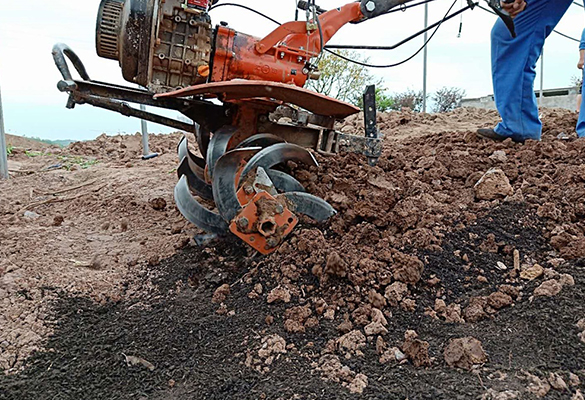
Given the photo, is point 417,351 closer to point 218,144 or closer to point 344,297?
point 344,297

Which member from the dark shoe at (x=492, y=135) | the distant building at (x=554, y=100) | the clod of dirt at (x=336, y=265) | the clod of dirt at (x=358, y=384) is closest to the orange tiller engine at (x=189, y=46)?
the clod of dirt at (x=336, y=265)

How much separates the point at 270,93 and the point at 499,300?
1377 millimetres

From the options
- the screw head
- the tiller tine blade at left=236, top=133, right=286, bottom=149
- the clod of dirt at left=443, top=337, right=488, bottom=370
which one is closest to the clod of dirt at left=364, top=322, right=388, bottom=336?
the clod of dirt at left=443, top=337, right=488, bottom=370

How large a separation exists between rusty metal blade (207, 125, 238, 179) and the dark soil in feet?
2.06

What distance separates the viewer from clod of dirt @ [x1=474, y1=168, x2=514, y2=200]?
105 inches

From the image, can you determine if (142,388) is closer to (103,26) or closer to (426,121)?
(103,26)

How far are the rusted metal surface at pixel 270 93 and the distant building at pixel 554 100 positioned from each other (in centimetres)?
1013

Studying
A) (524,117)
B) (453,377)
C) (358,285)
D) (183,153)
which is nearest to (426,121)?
(524,117)

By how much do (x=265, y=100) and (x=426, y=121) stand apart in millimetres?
3463

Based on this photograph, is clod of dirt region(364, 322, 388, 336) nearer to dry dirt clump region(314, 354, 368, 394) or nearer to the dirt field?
the dirt field

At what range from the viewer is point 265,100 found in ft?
9.28

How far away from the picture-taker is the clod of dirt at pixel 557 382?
1524mm

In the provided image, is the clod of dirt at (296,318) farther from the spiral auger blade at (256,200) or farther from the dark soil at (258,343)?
the spiral auger blade at (256,200)

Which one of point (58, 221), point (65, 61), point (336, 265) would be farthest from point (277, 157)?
point (58, 221)
